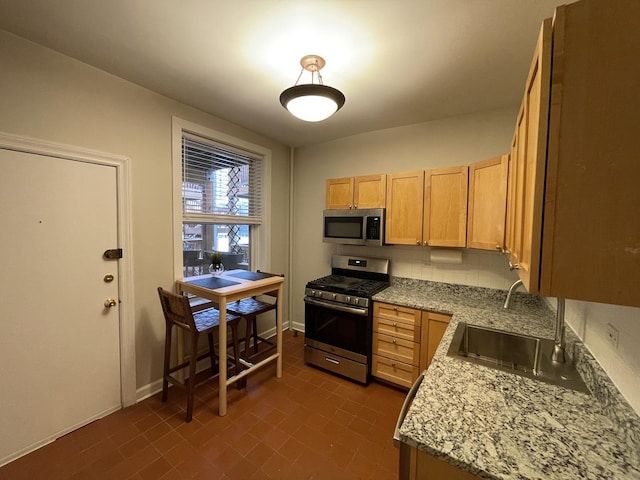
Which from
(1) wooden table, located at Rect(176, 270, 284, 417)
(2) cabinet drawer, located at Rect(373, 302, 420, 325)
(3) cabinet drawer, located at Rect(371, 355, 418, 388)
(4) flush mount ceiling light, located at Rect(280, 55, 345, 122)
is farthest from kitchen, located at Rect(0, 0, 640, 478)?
(4) flush mount ceiling light, located at Rect(280, 55, 345, 122)

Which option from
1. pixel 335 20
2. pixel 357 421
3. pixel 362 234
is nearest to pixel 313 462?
pixel 357 421

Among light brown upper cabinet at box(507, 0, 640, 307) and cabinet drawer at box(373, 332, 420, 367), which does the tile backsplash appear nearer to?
cabinet drawer at box(373, 332, 420, 367)

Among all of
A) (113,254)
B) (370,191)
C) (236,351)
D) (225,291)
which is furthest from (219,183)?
(236,351)

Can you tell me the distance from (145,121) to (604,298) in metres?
2.86

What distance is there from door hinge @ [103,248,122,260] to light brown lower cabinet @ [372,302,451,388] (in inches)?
85.8

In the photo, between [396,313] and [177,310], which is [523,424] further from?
[177,310]

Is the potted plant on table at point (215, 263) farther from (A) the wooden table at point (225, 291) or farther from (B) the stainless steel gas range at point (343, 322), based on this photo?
(B) the stainless steel gas range at point (343, 322)

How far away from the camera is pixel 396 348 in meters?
2.37

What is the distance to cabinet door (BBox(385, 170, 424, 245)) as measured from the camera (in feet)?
8.11

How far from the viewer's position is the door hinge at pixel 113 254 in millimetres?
1966

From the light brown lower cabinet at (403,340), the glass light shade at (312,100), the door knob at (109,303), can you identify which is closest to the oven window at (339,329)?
the light brown lower cabinet at (403,340)

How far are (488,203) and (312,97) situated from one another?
1546 mm

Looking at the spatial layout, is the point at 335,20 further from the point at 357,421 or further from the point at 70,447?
the point at 70,447

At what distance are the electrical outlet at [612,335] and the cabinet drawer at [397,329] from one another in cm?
130
